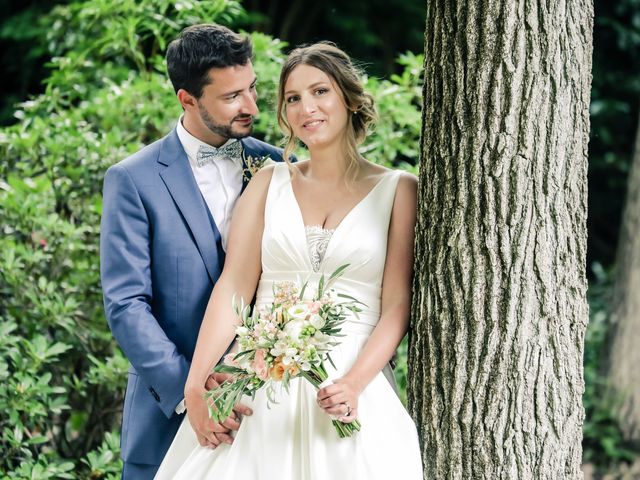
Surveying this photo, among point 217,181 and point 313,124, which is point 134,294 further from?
point 313,124

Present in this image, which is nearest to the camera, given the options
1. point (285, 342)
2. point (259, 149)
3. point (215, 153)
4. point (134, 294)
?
point (285, 342)

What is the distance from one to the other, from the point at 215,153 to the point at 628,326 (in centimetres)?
496

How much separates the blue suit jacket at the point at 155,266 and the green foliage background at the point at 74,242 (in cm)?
82

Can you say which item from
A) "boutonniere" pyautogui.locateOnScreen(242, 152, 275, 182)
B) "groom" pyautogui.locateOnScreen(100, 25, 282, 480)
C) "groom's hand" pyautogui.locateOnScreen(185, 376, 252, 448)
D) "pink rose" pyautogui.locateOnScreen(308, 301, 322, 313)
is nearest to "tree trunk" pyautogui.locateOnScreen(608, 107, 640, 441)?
"boutonniere" pyautogui.locateOnScreen(242, 152, 275, 182)

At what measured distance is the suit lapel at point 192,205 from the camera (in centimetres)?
319

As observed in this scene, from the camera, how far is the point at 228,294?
3.03 meters

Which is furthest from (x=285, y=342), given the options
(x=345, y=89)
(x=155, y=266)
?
(x=345, y=89)

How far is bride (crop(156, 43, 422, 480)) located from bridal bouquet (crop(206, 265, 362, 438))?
17cm

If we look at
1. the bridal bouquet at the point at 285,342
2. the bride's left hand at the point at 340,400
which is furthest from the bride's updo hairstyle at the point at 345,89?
the bride's left hand at the point at 340,400

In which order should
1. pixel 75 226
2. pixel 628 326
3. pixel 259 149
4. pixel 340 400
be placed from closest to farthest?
pixel 340 400 < pixel 259 149 < pixel 75 226 < pixel 628 326

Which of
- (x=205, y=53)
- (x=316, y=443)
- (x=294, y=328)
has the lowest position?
(x=316, y=443)

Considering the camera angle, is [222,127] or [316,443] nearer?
A: [316,443]

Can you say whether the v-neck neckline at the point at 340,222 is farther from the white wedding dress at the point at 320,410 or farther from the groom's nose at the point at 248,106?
the groom's nose at the point at 248,106

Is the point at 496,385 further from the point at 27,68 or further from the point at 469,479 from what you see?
the point at 27,68
